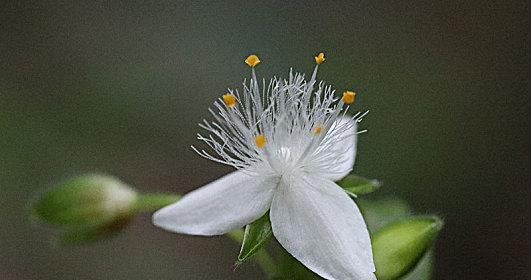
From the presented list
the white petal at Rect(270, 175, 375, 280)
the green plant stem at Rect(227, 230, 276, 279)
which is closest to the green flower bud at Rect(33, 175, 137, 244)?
the green plant stem at Rect(227, 230, 276, 279)

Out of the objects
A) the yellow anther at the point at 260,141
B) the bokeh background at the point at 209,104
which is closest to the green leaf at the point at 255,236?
the yellow anther at the point at 260,141

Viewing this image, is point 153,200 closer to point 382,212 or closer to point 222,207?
point 222,207

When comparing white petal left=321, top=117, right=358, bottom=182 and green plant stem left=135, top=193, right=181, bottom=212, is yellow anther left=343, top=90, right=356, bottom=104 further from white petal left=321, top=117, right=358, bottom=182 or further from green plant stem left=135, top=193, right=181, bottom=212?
green plant stem left=135, top=193, right=181, bottom=212

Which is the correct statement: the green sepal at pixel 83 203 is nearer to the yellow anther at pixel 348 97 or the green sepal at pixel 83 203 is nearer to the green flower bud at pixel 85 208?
the green flower bud at pixel 85 208

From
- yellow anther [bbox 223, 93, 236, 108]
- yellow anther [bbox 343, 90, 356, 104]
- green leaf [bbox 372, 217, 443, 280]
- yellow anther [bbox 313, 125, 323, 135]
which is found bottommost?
green leaf [bbox 372, 217, 443, 280]

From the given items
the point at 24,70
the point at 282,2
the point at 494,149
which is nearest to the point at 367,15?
the point at 282,2
